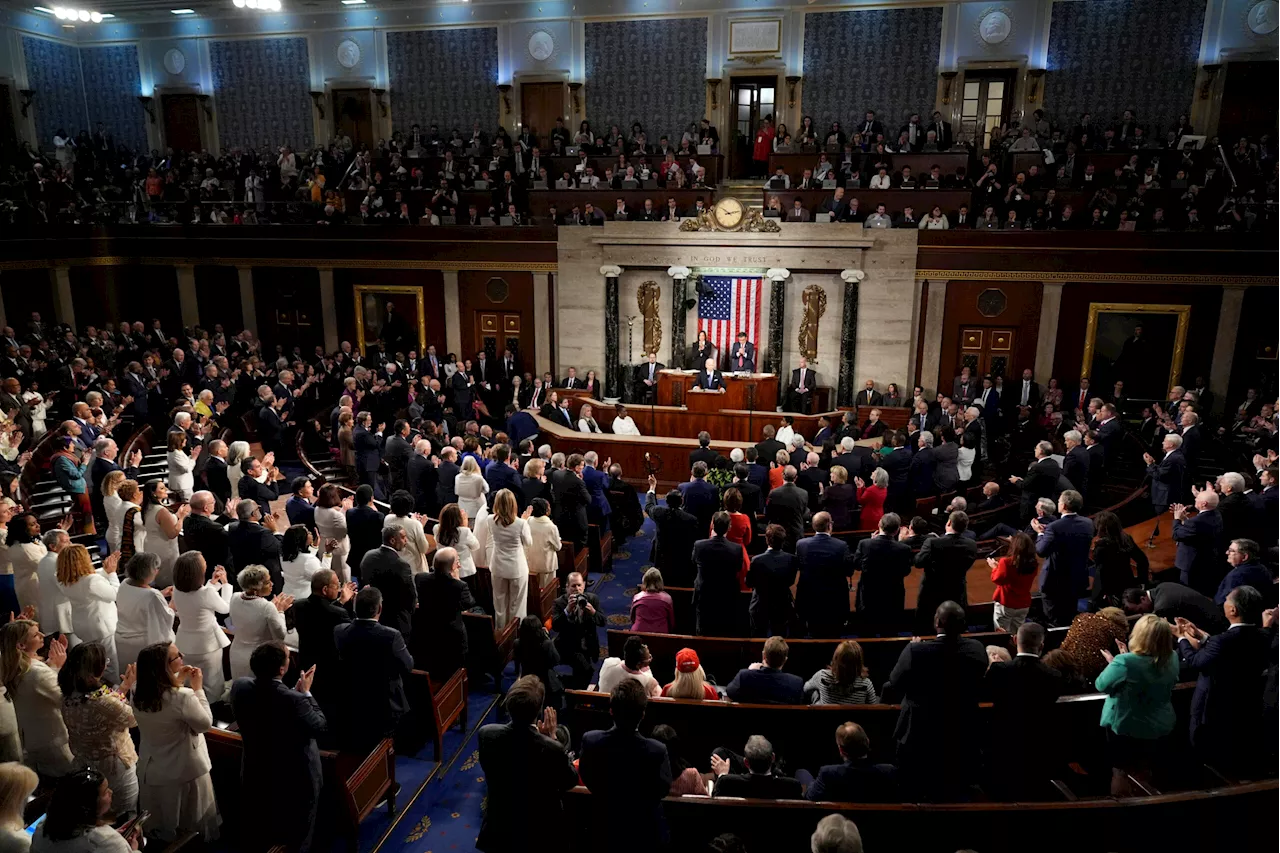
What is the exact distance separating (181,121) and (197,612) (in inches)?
828

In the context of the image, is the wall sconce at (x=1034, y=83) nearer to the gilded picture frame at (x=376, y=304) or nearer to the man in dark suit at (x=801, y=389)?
the man in dark suit at (x=801, y=389)

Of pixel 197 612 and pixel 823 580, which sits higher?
pixel 197 612

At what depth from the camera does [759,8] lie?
59.3 ft

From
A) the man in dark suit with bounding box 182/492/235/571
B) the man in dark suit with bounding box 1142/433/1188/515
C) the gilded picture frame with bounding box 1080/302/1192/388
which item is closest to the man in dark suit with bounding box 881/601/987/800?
the man in dark suit with bounding box 182/492/235/571

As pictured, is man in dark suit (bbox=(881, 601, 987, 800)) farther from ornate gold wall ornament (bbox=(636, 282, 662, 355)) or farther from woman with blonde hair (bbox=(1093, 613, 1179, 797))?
ornate gold wall ornament (bbox=(636, 282, 662, 355))

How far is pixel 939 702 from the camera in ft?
13.8

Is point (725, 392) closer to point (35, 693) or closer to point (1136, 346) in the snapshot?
point (1136, 346)

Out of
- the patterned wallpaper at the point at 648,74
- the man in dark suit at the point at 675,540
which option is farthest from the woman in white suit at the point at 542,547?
the patterned wallpaper at the point at 648,74

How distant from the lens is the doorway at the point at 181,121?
70.1 feet

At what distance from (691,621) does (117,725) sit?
441 centimetres

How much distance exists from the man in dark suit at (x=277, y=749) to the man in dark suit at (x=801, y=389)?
38.5 feet

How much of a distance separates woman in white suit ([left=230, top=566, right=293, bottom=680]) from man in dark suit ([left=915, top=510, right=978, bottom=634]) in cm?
440

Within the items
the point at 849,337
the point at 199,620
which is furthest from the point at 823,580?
the point at 849,337

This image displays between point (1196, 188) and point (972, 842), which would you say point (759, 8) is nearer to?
point (1196, 188)
